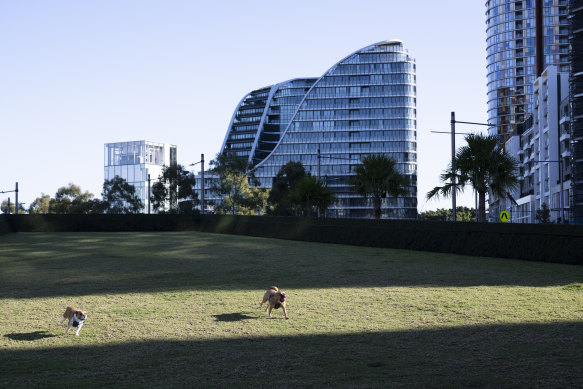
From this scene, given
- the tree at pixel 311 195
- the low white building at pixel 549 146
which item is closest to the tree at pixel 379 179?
the tree at pixel 311 195

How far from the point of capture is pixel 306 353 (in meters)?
9.81

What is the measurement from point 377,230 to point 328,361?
2540 cm

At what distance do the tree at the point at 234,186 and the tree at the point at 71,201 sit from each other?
2956 cm

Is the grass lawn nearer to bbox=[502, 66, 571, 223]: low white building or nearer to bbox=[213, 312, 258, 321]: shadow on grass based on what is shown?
bbox=[213, 312, 258, 321]: shadow on grass

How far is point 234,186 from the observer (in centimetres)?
10350

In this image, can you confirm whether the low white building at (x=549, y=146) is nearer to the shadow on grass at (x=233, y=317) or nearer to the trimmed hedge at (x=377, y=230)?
the trimmed hedge at (x=377, y=230)

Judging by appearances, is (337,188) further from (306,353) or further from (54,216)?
(306,353)

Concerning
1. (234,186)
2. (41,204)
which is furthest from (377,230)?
(41,204)

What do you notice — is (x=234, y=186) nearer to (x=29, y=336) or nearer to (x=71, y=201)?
(x=71, y=201)

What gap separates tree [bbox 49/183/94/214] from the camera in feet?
391

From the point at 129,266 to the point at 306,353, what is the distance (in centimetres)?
1581

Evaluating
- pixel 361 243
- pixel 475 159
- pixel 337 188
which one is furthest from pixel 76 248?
pixel 337 188

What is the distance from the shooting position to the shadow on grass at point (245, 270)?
18.6 meters

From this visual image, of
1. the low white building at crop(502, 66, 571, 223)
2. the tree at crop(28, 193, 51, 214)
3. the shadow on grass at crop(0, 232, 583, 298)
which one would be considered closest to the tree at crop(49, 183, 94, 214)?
the tree at crop(28, 193, 51, 214)
